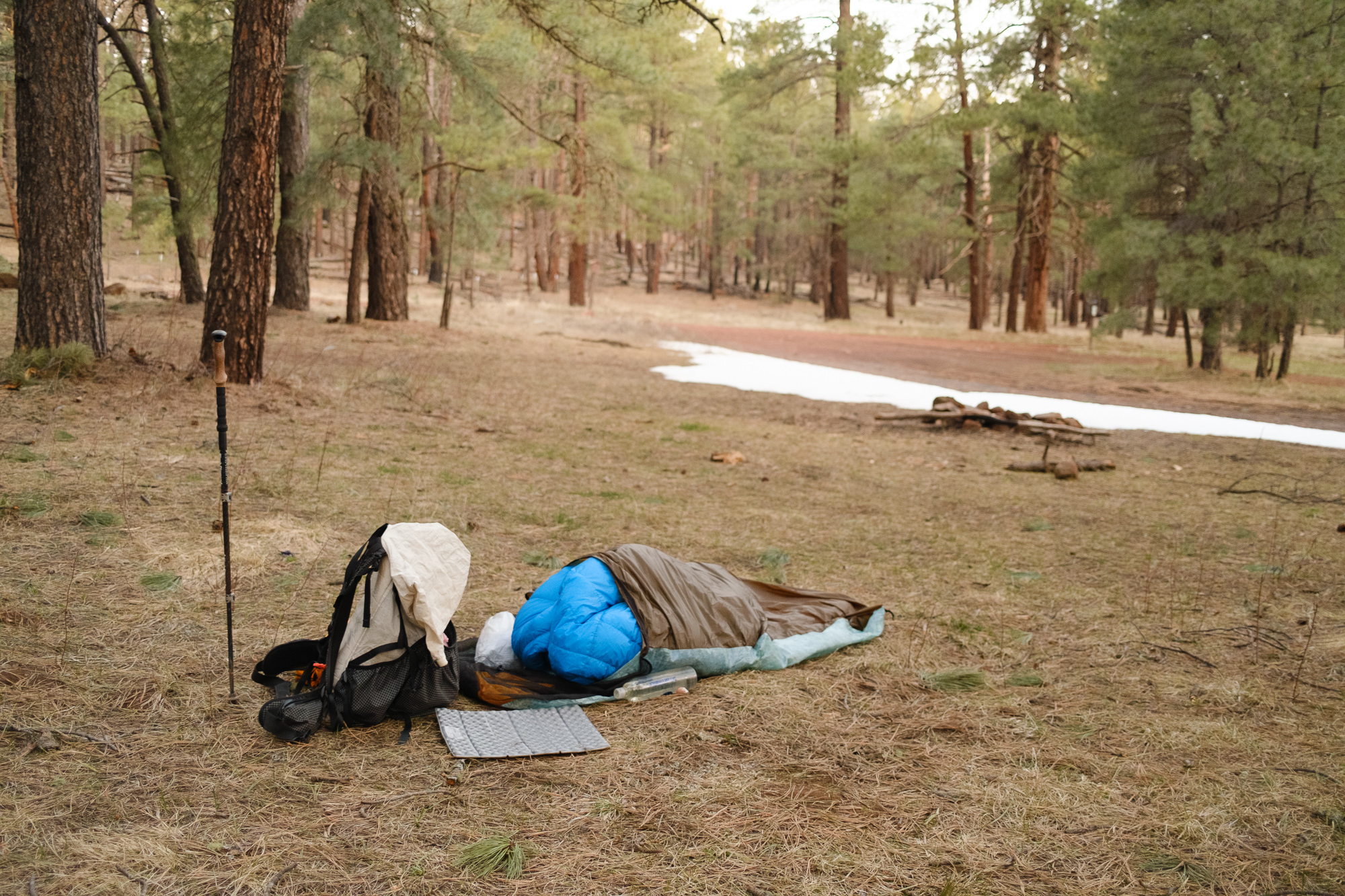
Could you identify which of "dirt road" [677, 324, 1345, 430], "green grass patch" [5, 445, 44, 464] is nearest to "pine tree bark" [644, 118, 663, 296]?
"dirt road" [677, 324, 1345, 430]

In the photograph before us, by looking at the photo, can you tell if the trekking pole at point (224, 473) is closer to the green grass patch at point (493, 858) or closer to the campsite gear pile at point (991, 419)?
the green grass patch at point (493, 858)

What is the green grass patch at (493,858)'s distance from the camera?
2529 millimetres

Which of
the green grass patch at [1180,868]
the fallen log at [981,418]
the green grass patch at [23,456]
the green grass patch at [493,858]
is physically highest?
the fallen log at [981,418]

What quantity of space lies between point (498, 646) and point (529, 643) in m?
0.15

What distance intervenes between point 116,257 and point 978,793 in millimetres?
32940

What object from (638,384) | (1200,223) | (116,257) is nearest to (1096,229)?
(1200,223)

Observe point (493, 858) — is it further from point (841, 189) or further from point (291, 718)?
point (841, 189)

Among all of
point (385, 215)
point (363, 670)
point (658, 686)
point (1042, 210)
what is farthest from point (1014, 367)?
point (363, 670)

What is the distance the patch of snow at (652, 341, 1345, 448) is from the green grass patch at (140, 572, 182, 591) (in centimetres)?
954

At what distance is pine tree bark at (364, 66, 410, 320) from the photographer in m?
14.8

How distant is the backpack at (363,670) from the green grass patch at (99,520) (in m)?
2.16

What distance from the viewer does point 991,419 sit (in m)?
11.0

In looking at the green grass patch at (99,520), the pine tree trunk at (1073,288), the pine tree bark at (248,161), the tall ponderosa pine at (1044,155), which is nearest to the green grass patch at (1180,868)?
the green grass patch at (99,520)

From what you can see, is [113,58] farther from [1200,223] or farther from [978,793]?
[978,793]
